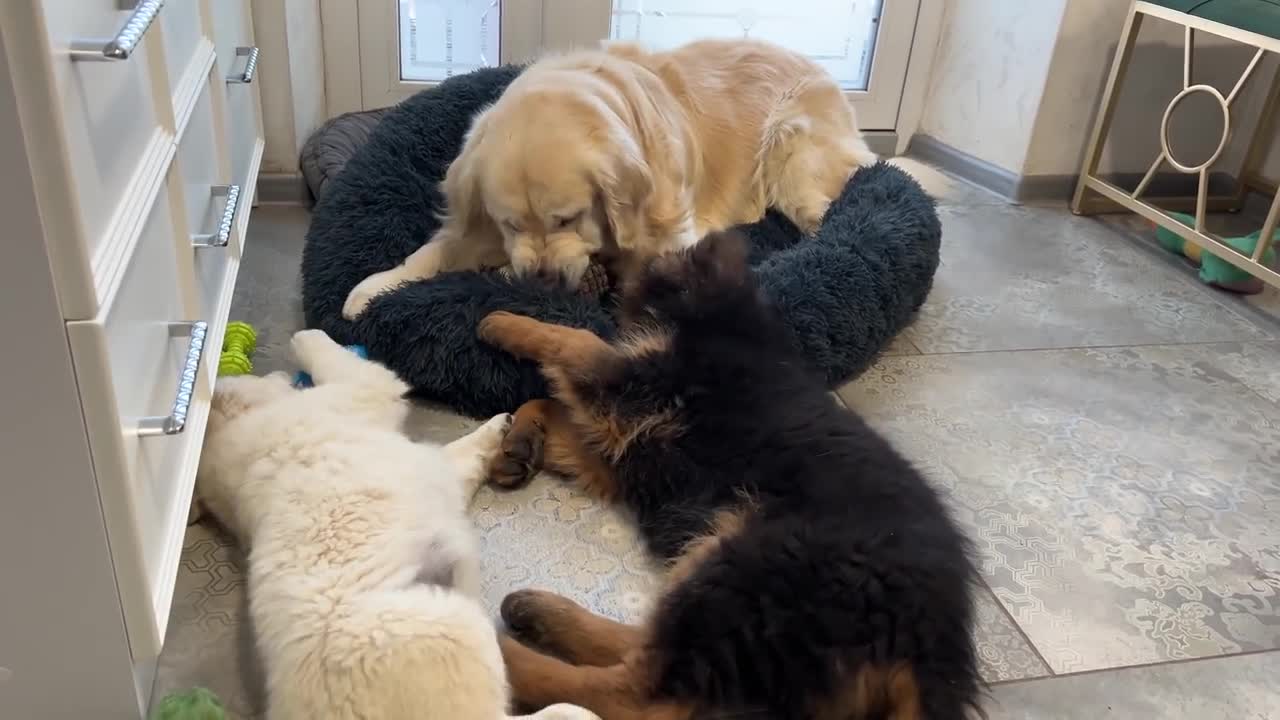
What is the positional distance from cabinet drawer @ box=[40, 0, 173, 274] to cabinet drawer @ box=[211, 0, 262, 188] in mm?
812

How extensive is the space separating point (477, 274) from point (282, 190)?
1300 millimetres

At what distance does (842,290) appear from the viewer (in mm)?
2385

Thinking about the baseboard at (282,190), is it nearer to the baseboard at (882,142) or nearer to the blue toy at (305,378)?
the blue toy at (305,378)

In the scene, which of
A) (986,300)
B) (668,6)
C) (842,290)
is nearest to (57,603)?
(842,290)

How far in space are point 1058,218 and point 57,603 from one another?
3467 millimetres

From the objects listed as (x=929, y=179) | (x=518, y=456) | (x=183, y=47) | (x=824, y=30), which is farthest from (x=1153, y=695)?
(x=824, y=30)

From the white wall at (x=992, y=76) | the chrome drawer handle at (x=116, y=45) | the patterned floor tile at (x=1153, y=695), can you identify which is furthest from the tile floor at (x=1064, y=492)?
the chrome drawer handle at (x=116, y=45)

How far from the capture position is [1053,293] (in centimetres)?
308

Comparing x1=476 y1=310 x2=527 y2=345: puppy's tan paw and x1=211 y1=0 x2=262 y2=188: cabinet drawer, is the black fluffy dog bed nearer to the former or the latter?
x1=476 y1=310 x2=527 y2=345: puppy's tan paw

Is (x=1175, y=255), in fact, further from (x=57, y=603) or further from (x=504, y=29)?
(x=57, y=603)

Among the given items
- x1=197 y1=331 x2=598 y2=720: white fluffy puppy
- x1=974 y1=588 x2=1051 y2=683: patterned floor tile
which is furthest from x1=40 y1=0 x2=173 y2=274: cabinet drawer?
x1=974 y1=588 x2=1051 y2=683: patterned floor tile

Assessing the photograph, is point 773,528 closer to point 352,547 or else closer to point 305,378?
point 352,547

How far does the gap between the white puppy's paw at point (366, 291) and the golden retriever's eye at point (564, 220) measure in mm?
410

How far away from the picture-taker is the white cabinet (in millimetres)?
945
